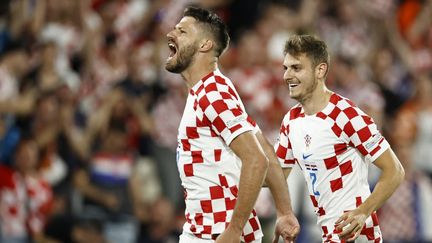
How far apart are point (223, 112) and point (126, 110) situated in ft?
18.4

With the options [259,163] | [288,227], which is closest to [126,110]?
[288,227]

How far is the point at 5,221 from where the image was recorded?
9.80 metres

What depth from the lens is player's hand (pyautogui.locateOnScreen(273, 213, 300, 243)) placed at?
5.68m

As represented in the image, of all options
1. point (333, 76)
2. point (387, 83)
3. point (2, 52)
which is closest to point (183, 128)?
point (2, 52)

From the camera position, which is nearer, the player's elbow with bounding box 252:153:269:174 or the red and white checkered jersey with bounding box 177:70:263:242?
the player's elbow with bounding box 252:153:269:174

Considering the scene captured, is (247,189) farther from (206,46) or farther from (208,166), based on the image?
(206,46)

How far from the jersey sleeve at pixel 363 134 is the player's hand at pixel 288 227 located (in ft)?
1.98

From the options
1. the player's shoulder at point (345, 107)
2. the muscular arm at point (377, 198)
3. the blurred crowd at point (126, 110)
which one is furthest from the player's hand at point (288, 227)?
the blurred crowd at point (126, 110)

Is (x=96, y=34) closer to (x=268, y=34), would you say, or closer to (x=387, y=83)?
(x=268, y=34)

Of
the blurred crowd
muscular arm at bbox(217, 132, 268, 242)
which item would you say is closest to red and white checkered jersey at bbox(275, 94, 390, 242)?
muscular arm at bbox(217, 132, 268, 242)

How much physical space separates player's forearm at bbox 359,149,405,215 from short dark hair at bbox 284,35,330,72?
0.72m

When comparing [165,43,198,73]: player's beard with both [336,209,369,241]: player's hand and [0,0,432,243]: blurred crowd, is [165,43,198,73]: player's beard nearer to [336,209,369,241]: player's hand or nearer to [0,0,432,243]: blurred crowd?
[336,209,369,241]: player's hand

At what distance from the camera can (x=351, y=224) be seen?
5.35m

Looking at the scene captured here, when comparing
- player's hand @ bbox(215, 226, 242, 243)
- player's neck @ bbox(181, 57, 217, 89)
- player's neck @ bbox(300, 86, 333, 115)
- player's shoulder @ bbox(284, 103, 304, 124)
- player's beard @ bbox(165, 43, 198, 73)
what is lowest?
player's hand @ bbox(215, 226, 242, 243)
